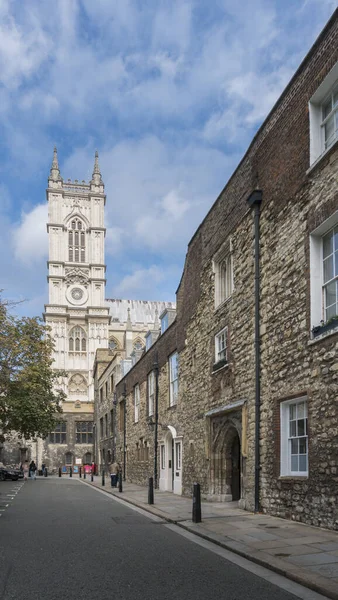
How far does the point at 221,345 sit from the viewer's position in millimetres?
17719

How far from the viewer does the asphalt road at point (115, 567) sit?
6.67 meters

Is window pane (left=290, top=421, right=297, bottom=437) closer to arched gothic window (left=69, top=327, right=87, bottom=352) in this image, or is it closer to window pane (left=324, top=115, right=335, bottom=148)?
window pane (left=324, top=115, right=335, bottom=148)

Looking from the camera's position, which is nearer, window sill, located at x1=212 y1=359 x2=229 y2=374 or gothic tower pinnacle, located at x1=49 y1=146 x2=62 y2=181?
window sill, located at x1=212 y1=359 x2=229 y2=374

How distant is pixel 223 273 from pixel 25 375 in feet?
46.6

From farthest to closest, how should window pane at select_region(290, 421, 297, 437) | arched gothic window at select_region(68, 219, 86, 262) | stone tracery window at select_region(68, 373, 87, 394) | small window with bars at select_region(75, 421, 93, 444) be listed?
arched gothic window at select_region(68, 219, 86, 262)
stone tracery window at select_region(68, 373, 87, 394)
small window with bars at select_region(75, 421, 93, 444)
window pane at select_region(290, 421, 297, 437)

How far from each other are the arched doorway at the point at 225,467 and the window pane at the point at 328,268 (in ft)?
23.0

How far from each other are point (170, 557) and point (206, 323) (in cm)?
1070

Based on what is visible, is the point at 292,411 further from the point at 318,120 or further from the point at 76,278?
the point at 76,278

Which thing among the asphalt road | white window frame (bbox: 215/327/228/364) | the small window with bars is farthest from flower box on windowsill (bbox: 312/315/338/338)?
the small window with bars

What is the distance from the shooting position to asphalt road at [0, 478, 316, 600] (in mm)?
6668

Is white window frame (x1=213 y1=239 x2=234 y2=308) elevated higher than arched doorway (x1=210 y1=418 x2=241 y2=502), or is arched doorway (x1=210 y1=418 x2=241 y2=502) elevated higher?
white window frame (x1=213 y1=239 x2=234 y2=308)

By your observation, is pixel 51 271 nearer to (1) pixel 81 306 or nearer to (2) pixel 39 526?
(1) pixel 81 306

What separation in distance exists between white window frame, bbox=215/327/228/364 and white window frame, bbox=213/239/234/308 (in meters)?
0.91

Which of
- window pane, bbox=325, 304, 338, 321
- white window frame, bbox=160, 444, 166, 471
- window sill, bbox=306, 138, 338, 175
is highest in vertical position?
window sill, bbox=306, 138, 338, 175
